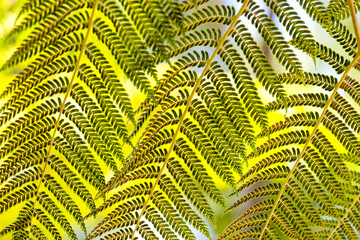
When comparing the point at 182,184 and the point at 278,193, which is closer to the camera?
the point at 182,184

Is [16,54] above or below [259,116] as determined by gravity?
below

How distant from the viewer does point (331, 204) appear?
1.15 m

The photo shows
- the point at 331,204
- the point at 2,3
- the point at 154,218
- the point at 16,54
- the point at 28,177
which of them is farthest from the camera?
the point at 2,3

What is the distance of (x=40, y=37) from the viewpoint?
0.68m

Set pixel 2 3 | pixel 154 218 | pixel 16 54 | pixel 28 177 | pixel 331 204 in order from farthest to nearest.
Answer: pixel 2 3 < pixel 331 204 < pixel 154 218 < pixel 28 177 < pixel 16 54

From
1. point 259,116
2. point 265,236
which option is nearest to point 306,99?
point 259,116

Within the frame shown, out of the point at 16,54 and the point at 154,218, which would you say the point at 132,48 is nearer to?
the point at 16,54

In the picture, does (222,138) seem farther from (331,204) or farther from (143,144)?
(331,204)

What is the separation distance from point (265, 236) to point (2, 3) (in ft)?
5.13

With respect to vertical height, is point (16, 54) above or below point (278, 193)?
below

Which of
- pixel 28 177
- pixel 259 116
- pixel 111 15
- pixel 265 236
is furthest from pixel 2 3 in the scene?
pixel 265 236

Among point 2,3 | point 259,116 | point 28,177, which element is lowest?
point 28,177

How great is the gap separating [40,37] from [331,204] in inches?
38.0

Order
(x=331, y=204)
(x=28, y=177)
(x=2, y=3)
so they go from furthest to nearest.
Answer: (x=2, y=3), (x=331, y=204), (x=28, y=177)
